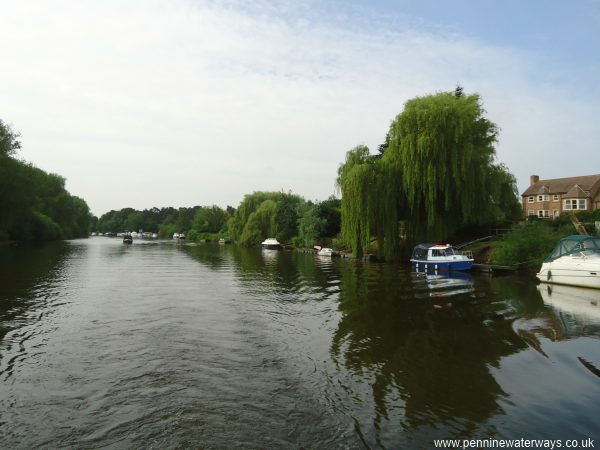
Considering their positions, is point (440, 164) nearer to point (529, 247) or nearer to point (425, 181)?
point (425, 181)

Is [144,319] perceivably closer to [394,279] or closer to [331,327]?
[331,327]

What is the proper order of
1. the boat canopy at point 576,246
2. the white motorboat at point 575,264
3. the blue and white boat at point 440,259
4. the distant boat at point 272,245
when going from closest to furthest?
the white motorboat at point 575,264 → the boat canopy at point 576,246 → the blue and white boat at point 440,259 → the distant boat at point 272,245

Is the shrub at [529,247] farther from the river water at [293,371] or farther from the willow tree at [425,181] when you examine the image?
the river water at [293,371]

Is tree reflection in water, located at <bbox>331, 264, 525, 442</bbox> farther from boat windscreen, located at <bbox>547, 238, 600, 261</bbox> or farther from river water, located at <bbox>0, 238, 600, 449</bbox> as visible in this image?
boat windscreen, located at <bbox>547, 238, 600, 261</bbox>

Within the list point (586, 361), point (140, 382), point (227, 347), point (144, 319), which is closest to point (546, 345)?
point (586, 361)

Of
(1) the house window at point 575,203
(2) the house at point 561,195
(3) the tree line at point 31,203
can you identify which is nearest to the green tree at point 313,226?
(2) the house at point 561,195

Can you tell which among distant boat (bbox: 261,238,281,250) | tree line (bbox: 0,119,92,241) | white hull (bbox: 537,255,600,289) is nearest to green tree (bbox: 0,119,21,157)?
tree line (bbox: 0,119,92,241)

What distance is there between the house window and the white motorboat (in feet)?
125

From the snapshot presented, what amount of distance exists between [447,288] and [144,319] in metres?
16.2

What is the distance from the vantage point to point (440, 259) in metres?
30.8

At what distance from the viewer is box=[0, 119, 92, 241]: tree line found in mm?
53781

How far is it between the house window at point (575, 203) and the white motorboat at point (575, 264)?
125 ft

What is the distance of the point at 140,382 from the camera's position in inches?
350

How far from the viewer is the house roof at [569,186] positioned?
56469mm
